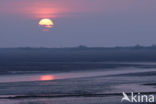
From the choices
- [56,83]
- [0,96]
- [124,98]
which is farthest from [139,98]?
[56,83]

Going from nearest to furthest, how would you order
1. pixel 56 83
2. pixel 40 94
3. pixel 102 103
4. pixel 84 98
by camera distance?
1. pixel 102 103
2. pixel 84 98
3. pixel 40 94
4. pixel 56 83

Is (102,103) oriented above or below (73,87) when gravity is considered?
below

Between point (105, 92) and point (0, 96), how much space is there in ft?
25.1

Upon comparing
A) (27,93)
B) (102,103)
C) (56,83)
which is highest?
(56,83)

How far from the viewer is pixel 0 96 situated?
116 feet

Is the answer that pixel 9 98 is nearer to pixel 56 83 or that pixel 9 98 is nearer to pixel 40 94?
pixel 40 94

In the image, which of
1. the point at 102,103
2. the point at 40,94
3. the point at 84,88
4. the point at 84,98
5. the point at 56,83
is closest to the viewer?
the point at 102,103

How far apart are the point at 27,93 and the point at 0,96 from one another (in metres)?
2.63

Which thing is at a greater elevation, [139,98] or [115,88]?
[115,88]

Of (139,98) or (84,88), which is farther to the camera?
(84,88)

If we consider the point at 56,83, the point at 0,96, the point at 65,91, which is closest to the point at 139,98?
the point at 65,91

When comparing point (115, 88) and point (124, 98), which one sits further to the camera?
point (115, 88)

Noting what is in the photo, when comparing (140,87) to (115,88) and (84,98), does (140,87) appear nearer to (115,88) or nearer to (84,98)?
(115,88)

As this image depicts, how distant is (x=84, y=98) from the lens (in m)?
34.2
